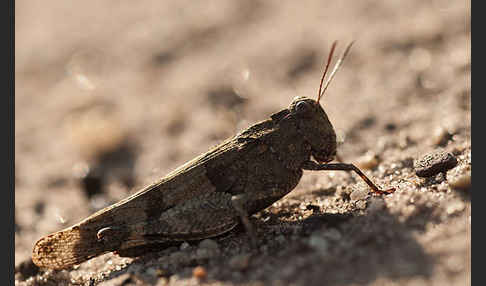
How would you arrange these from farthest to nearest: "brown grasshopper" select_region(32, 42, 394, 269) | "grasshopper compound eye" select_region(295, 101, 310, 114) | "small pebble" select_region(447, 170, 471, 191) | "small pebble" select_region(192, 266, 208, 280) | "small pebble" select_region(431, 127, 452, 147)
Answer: "small pebble" select_region(431, 127, 452, 147) < "grasshopper compound eye" select_region(295, 101, 310, 114) < "brown grasshopper" select_region(32, 42, 394, 269) < "small pebble" select_region(447, 170, 471, 191) < "small pebble" select_region(192, 266, 208, 280)

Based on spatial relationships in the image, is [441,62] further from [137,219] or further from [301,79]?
[137,219]

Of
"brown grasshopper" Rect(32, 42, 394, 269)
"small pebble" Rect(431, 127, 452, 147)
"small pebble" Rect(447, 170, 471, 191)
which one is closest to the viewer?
"small pebble" Rect(447, 170, 471, 191)

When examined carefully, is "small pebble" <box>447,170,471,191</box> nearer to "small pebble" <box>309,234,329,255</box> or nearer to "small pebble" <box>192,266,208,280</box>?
"small pebble" <box>309,234,329,255</box>

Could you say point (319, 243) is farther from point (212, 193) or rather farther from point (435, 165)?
point (435, 165)

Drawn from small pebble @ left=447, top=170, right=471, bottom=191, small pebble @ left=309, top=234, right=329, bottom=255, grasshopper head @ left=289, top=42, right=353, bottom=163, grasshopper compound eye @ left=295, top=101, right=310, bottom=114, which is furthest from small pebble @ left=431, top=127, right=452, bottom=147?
small pebble @ left=309, top=234, right=329, bottom=255

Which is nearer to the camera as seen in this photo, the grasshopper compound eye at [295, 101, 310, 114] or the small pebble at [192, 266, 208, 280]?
the small pebble at [192, 266, 208, 280]

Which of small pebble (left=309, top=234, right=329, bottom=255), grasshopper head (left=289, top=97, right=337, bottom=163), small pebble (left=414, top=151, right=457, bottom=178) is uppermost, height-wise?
grasshopper head (left=289, top=97, right=337, bottom=163)

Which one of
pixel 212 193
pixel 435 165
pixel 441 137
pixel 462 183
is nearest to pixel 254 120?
pixel 441 137

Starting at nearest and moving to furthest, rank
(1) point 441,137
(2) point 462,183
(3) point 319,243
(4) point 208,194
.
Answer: (3) point 319,243 → (2) point 462,183 → (4) point 208,194 → (1) point 441,137
